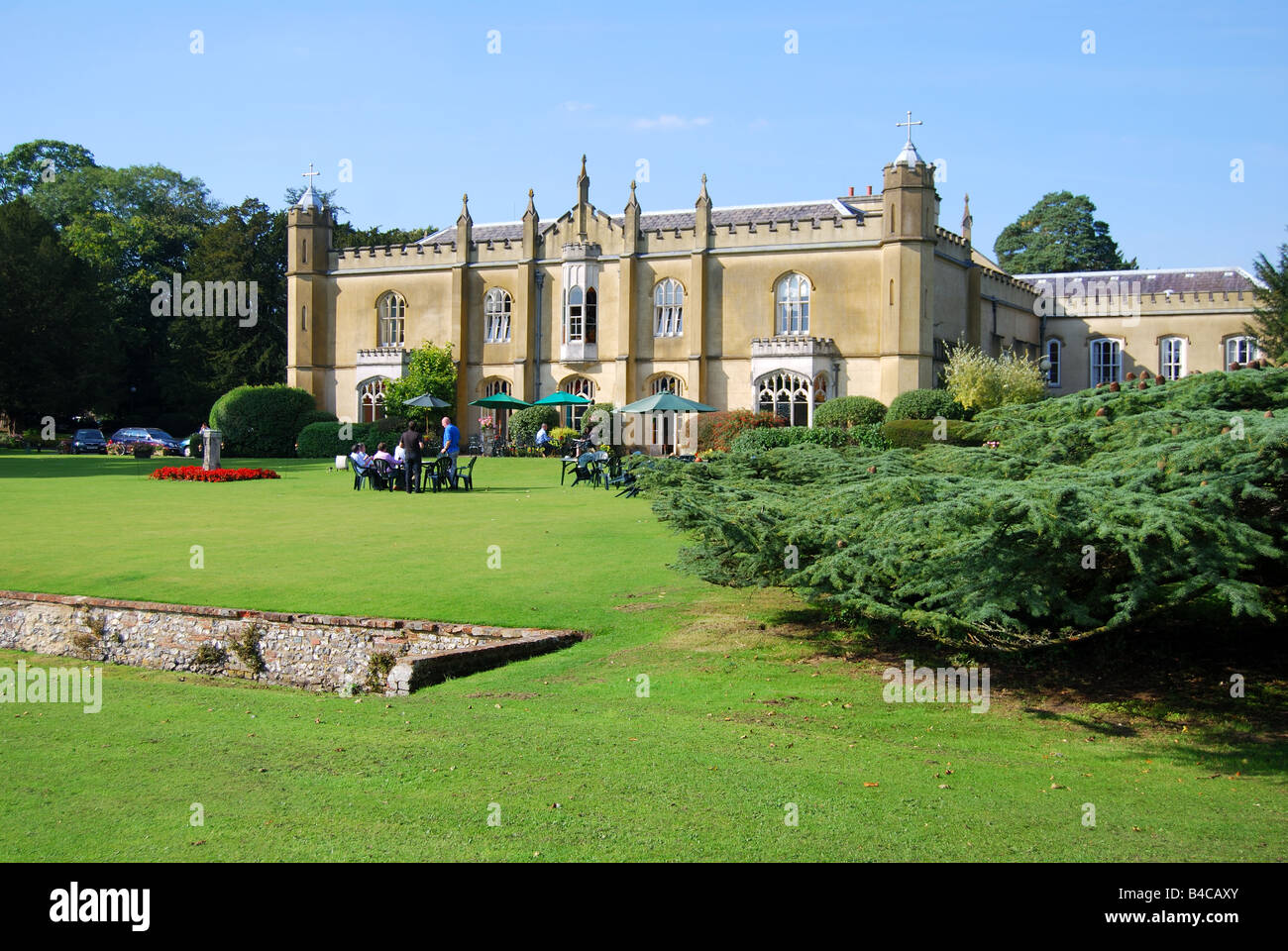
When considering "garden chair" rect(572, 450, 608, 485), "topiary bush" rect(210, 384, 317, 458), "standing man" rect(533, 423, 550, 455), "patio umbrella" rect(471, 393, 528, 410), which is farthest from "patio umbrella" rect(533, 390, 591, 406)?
"garden chair" rect(572, 450, 608, 485)

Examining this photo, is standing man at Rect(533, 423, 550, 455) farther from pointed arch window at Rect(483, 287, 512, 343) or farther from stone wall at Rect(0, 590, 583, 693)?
stone wall at Rect(0, 590, 583, 693)

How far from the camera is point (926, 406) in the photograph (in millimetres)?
34750

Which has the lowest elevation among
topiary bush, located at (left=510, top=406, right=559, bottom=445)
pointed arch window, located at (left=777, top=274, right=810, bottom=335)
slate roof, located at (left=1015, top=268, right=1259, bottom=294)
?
topiary bush, located at (left=510, top=406, right=559, bottom=445)

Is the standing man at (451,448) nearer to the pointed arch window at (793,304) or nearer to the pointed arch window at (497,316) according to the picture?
the pointed arch window at (793,304)

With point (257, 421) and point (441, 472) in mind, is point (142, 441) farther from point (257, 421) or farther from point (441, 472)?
point (441, 472)

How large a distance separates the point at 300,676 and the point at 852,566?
6110 millimetres

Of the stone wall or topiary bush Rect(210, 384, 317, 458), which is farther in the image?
topiary bush Rect(210, 384, 317, 458)

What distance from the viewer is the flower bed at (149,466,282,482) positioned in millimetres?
26859

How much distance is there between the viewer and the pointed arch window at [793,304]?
41.0 m

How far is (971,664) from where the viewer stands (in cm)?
876

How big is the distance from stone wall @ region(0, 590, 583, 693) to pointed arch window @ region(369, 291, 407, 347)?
36.9 metres

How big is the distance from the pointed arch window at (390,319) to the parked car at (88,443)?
14.2 metres
